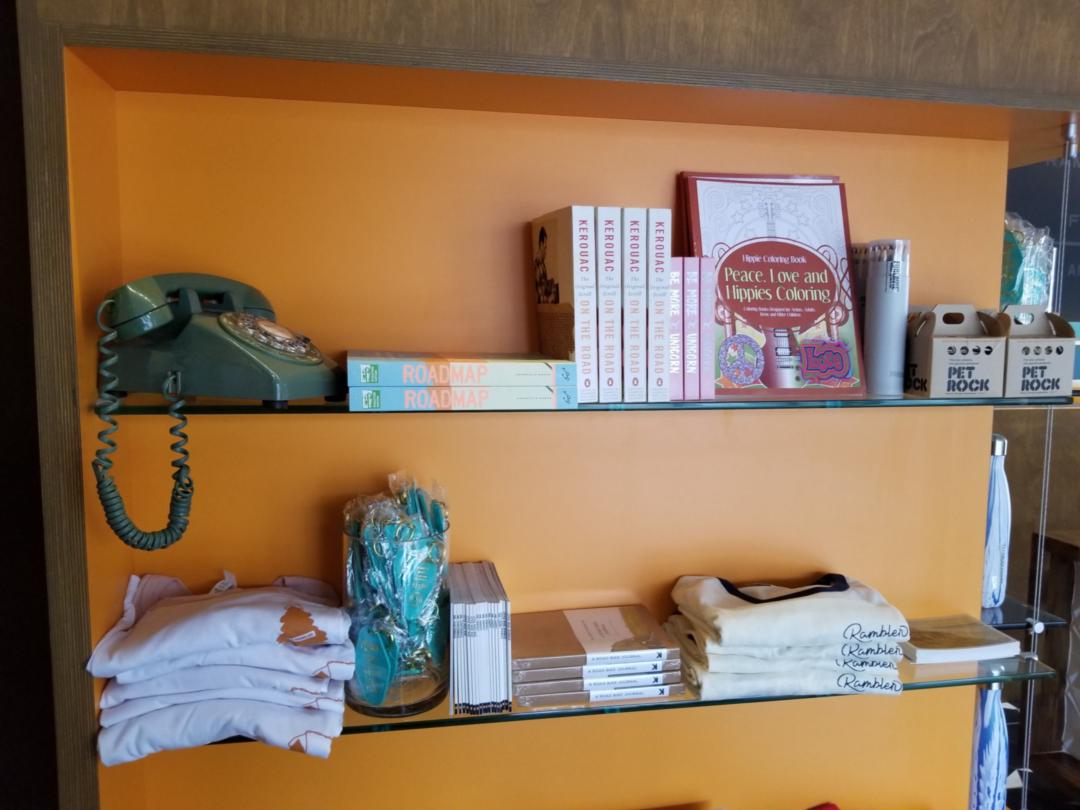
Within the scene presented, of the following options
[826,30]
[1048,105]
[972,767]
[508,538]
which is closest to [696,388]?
[508,538]

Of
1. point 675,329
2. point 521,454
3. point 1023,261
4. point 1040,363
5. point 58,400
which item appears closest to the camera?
point 58,400

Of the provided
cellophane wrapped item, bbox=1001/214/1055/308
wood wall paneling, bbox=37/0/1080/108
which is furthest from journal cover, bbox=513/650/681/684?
cellophane wrapped item, bbox=1001/214/1055/308

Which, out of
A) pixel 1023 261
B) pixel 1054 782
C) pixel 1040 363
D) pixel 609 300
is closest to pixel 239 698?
pixel 609 300

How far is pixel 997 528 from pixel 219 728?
1601 mm

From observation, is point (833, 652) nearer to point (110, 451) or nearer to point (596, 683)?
point (596, 683)

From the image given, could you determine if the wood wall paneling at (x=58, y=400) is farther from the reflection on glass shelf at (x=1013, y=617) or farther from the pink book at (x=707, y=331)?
the reflection on glass shelf at (x=1013, y=617)

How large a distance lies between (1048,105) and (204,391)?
1.44 meters

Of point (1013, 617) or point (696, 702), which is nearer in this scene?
point (696, 702)

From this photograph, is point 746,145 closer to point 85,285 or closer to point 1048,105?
point 1048,105

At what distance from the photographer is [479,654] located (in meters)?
1.36

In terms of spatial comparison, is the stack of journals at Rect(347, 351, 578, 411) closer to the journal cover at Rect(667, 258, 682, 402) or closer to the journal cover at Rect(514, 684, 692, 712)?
the journal cover at Rect(667, 258, 682, 402)

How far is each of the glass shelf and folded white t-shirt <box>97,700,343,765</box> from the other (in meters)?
0.05

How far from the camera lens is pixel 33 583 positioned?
4.76ft

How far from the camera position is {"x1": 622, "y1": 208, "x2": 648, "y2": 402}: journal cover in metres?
1.34
